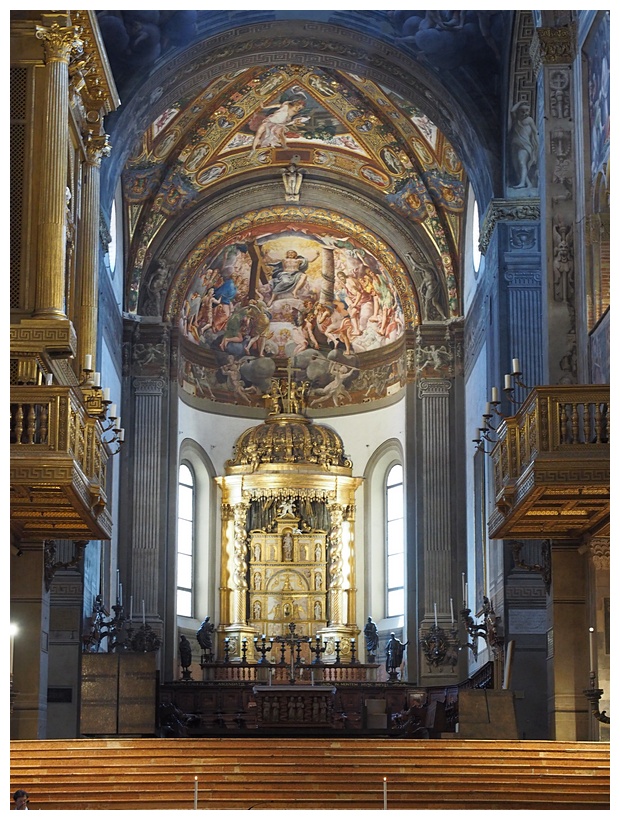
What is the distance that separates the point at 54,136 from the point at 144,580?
16.0 meters

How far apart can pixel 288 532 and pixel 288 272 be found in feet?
22.9

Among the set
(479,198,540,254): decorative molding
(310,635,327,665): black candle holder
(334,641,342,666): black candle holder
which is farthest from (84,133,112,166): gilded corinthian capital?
(334,641,342,666): black candle holder

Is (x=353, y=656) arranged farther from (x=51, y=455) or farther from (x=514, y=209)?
(x=51, y=455)

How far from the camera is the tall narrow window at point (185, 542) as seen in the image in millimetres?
36625

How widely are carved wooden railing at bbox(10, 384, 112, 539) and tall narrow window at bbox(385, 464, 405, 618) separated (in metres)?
17.1

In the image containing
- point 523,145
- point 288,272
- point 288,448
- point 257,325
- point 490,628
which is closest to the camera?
point 490,628

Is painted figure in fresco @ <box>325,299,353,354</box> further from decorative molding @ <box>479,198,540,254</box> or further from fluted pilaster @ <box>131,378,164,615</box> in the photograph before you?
decorative molding @ <box>479,198,540,254</box>

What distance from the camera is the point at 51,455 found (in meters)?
18.2

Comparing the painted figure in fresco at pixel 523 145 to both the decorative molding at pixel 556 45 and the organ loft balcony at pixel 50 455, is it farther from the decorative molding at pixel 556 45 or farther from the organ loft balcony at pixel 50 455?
the organ loft balcony at pixel 50 455

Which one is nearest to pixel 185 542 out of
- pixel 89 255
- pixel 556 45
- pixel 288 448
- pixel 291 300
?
pixel 288 448

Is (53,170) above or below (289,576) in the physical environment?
above

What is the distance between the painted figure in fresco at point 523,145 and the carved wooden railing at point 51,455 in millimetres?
11763

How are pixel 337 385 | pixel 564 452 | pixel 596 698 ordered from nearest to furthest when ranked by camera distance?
pixel 564 452 → pixel 596 698 → pixel 337 385
